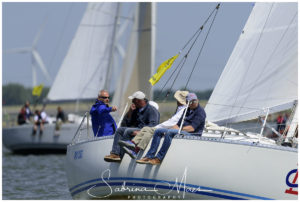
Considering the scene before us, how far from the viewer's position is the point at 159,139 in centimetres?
1025

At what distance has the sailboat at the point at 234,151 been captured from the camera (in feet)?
31.5

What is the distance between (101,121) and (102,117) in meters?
0.11

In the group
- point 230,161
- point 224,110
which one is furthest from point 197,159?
point 224,110

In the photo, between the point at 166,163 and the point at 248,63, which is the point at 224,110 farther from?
the point at 166,163

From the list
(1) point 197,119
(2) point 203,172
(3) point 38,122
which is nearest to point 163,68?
(1) point 197,119

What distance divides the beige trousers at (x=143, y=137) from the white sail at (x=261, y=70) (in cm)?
166

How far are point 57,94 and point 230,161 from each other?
20.4 m

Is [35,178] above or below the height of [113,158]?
below

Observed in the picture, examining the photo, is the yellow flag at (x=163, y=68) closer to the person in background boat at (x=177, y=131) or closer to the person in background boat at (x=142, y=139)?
the person in background boat at (x=142, y=139)

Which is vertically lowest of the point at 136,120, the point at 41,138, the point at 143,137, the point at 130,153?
the point at 41,138

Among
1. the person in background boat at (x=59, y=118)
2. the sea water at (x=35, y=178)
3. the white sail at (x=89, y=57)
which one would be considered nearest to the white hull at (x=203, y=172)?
the sea water at (x=35, y=178)

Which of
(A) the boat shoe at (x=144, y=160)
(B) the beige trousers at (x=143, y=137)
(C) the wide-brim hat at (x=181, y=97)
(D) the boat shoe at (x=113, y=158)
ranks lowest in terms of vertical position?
(D) the boat shoe at (x=113, y=158)

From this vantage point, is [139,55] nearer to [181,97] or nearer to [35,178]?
[35,178]

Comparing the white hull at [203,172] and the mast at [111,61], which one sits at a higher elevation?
the mast at [111,61]
